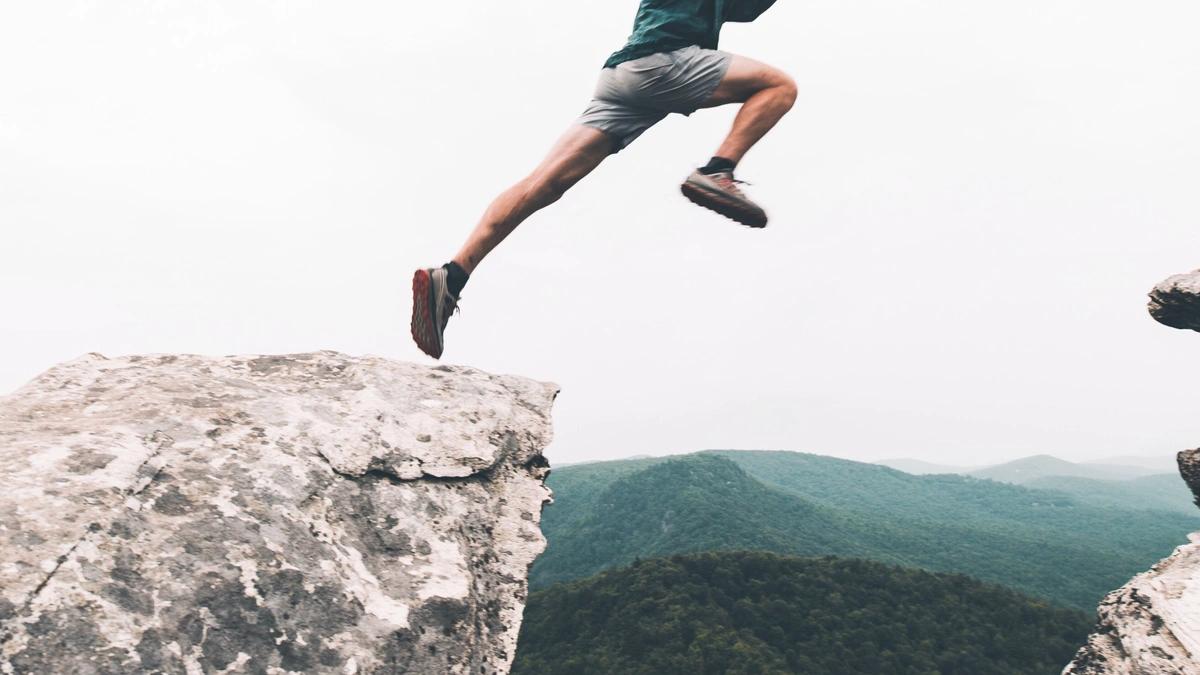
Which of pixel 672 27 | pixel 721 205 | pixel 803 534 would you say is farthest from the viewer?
pixel 803 534

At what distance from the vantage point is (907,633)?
60.8 metres

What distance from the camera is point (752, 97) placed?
3795mm

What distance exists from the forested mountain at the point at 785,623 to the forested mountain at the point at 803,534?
31297 millimetres

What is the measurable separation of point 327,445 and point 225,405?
49 cm

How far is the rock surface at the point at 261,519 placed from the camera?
203cm

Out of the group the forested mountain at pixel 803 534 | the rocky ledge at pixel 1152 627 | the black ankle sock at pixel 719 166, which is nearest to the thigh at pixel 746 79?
the black ankle sock at pixel 719 166

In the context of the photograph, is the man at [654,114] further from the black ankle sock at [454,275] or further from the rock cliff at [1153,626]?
the rock cliff at [1153,626]

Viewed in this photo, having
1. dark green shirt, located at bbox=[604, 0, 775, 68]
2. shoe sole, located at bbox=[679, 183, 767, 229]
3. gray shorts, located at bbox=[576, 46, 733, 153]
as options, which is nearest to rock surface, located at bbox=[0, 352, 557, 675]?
shoe sole, located at bbox=[679, 183, 767, 229]

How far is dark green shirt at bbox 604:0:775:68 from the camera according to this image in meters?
3.64

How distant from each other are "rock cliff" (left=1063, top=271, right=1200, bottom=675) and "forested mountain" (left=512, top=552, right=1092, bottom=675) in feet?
172

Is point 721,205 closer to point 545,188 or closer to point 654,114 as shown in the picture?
point 654,114

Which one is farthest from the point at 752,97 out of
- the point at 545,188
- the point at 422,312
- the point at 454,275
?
the point at 422,312

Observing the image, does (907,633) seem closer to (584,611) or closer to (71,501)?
(584,611)

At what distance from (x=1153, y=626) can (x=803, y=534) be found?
135m
